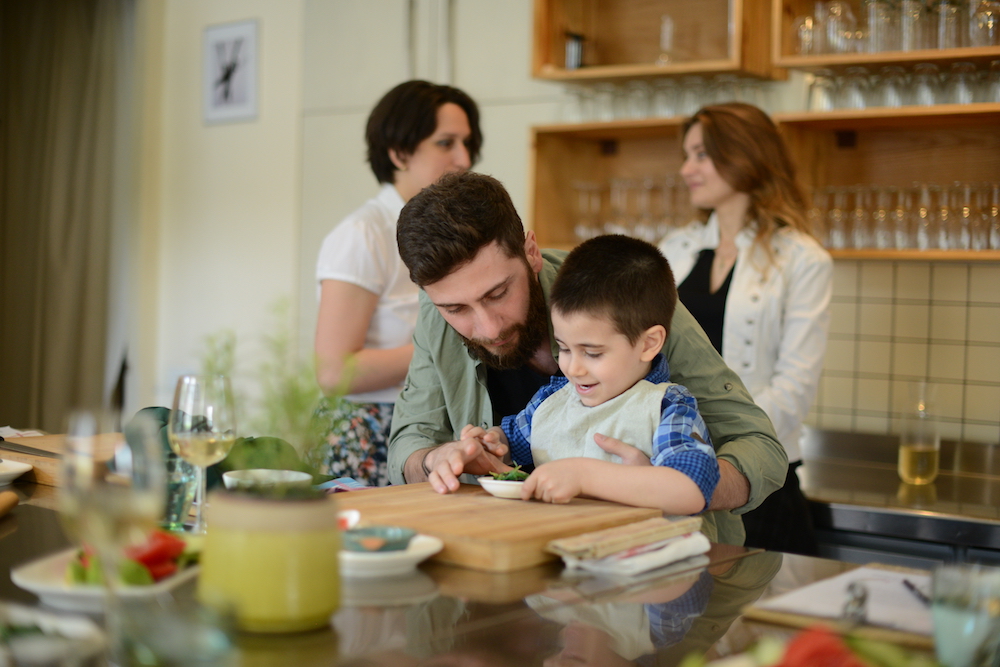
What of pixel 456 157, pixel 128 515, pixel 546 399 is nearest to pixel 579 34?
pixel 456 157

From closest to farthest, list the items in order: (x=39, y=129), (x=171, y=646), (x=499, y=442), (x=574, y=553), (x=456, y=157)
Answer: (x=171, y=646)
(x=574, y=553)
(x=499, y=442)
(x=456, y=157)
(x=39, y=129)

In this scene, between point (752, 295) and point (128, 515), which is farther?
point (752, 295)

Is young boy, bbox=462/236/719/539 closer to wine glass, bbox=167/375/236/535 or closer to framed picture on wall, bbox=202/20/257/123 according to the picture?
wine glass, bbox=167/375/236/535

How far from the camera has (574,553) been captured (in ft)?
3.72

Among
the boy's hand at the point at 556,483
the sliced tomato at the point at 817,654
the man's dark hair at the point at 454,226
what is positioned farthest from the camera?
the man's dark hair at the point at 454,226

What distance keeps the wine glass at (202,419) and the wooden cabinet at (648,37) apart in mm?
2144

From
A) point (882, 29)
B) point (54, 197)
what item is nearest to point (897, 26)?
point (882, 29)

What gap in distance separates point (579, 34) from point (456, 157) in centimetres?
99

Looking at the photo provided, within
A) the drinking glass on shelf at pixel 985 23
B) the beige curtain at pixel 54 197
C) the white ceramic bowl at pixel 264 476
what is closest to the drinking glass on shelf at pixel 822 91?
the drinking glass on shelf at pixel 985 23

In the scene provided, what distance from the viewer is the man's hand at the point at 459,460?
146 cm

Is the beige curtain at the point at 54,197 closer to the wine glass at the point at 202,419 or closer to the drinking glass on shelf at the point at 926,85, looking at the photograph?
the drinking glass on shelf at the point at 926,85

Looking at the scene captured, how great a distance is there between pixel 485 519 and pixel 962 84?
210 cm

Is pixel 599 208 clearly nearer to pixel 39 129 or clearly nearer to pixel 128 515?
pixel 39 129

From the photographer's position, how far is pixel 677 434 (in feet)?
4.90
